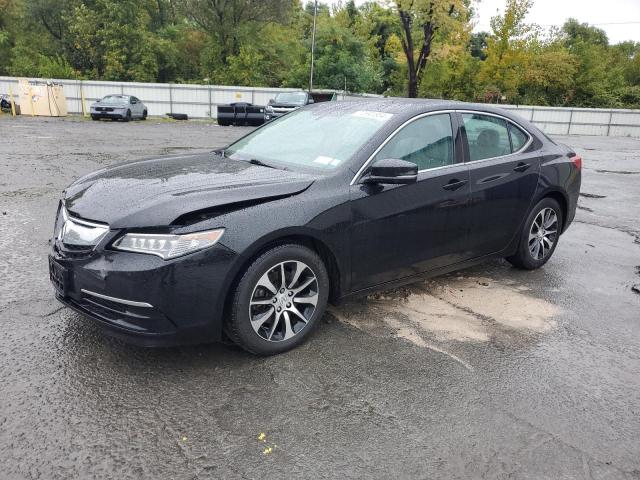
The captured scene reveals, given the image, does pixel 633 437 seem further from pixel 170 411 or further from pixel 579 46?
pixel 579 46

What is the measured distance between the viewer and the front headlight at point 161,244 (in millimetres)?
2855

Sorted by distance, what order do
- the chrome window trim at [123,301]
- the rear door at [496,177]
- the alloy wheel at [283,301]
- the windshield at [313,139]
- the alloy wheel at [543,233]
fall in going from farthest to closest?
the alloy wheel at [543,233] → the rear door at [496,177] → the windshield at [313,139] → the alloy wheel at [283,301] → the chrome window trim at [123,301]

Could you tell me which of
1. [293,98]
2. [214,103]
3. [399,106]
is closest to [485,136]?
[399,106]

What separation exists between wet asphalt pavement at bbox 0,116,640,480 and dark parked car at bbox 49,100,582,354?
0.31 metres

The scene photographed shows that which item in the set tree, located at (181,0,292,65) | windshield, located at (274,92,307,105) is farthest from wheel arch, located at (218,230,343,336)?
tree, located at (181,0,292,65)

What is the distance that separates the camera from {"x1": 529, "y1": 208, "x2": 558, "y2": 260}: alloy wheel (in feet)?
16.5

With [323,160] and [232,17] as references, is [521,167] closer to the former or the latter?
[323,160]

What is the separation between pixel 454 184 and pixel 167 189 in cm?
217

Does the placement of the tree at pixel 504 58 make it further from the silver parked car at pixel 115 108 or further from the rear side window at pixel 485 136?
the rear side window at pixel 485 136

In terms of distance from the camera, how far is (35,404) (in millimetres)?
2746

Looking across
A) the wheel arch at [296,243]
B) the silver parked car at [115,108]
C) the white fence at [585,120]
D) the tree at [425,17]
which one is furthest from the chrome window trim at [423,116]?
the white fence at [585,120]

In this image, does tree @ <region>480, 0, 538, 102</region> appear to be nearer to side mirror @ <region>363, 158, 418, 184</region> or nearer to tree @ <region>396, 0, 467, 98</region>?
tree @ <region>396, 0, 467, 98</region>

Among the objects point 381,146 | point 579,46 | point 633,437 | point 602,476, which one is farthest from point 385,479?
point 579,46

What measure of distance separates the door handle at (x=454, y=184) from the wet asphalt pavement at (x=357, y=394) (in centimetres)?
95
